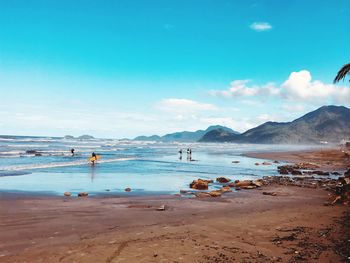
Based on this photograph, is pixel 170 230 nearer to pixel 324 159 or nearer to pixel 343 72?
pixel 343 72

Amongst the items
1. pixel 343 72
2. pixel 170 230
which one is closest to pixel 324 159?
pixel 343 72

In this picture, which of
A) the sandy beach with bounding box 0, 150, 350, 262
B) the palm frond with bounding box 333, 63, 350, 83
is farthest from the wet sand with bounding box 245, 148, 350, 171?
the sandy beach with bounding box 0, 150, 350, 262

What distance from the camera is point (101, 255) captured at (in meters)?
7.82

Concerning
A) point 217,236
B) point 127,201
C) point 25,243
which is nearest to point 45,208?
point 127,201

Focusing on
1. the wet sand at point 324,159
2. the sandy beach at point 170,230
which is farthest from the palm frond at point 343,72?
the wet sand at point 324,159

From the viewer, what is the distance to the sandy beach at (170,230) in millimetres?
7914

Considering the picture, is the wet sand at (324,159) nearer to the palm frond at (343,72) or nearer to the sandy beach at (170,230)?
the palm frond at (343,72)

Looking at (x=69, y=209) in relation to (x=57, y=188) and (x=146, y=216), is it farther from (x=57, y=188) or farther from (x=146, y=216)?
(x=57, y=188)

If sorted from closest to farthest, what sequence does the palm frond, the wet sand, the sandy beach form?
the sandy beach
the palm frond
the wet sand

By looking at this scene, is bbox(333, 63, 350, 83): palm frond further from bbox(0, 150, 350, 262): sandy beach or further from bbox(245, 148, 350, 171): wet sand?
bbox(245, 148, 350, 171): wet sand

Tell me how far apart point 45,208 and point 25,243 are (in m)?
5.08

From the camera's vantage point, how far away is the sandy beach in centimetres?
791

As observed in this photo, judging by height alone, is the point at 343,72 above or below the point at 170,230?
above

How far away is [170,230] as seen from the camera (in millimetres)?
10281
